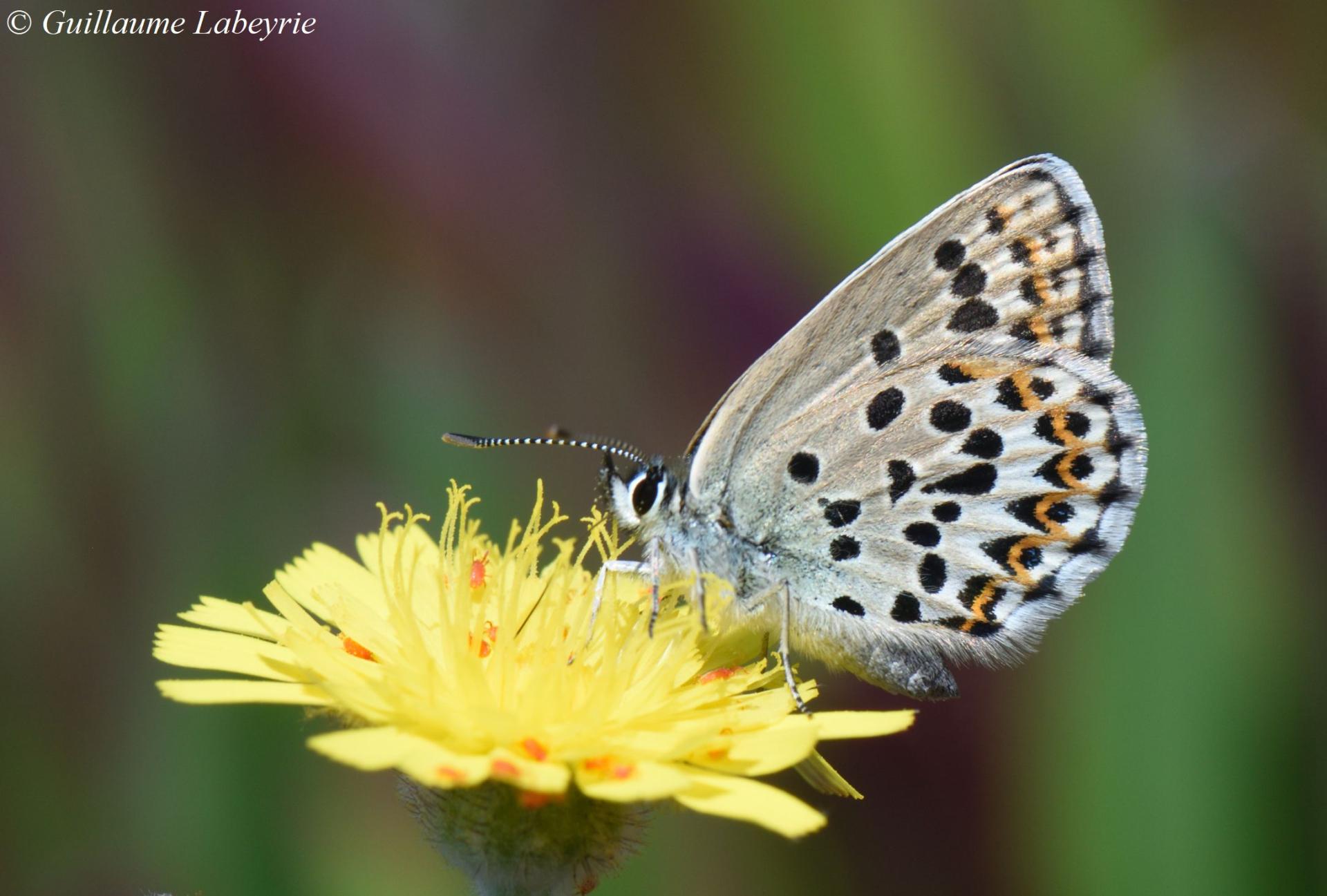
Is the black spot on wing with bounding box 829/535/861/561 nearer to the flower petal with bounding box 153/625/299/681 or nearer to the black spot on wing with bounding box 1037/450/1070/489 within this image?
the black spot on wing with bounding box 1037/450/1070/489

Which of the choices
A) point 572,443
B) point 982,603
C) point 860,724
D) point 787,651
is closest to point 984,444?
point 982,603

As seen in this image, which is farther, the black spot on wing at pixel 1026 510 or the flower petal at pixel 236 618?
the black spot on wing at pixel 1026 510

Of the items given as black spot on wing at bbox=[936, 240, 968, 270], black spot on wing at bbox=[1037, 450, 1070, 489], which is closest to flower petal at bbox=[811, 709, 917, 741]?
black spot on wing at bbox=[1037, 450, 1070, 489]

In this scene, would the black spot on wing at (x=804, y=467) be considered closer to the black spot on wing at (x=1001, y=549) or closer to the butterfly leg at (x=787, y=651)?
the butterfly leg at (x=787, y=651)

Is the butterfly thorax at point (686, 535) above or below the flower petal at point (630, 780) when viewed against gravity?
above

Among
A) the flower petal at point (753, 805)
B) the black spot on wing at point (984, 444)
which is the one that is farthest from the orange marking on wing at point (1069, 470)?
the flower petal at point (753, 805)

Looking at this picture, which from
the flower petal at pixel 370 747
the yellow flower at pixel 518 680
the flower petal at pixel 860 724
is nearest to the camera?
the flower petal at pixel 370 747

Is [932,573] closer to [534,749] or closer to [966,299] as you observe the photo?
[966,299]
